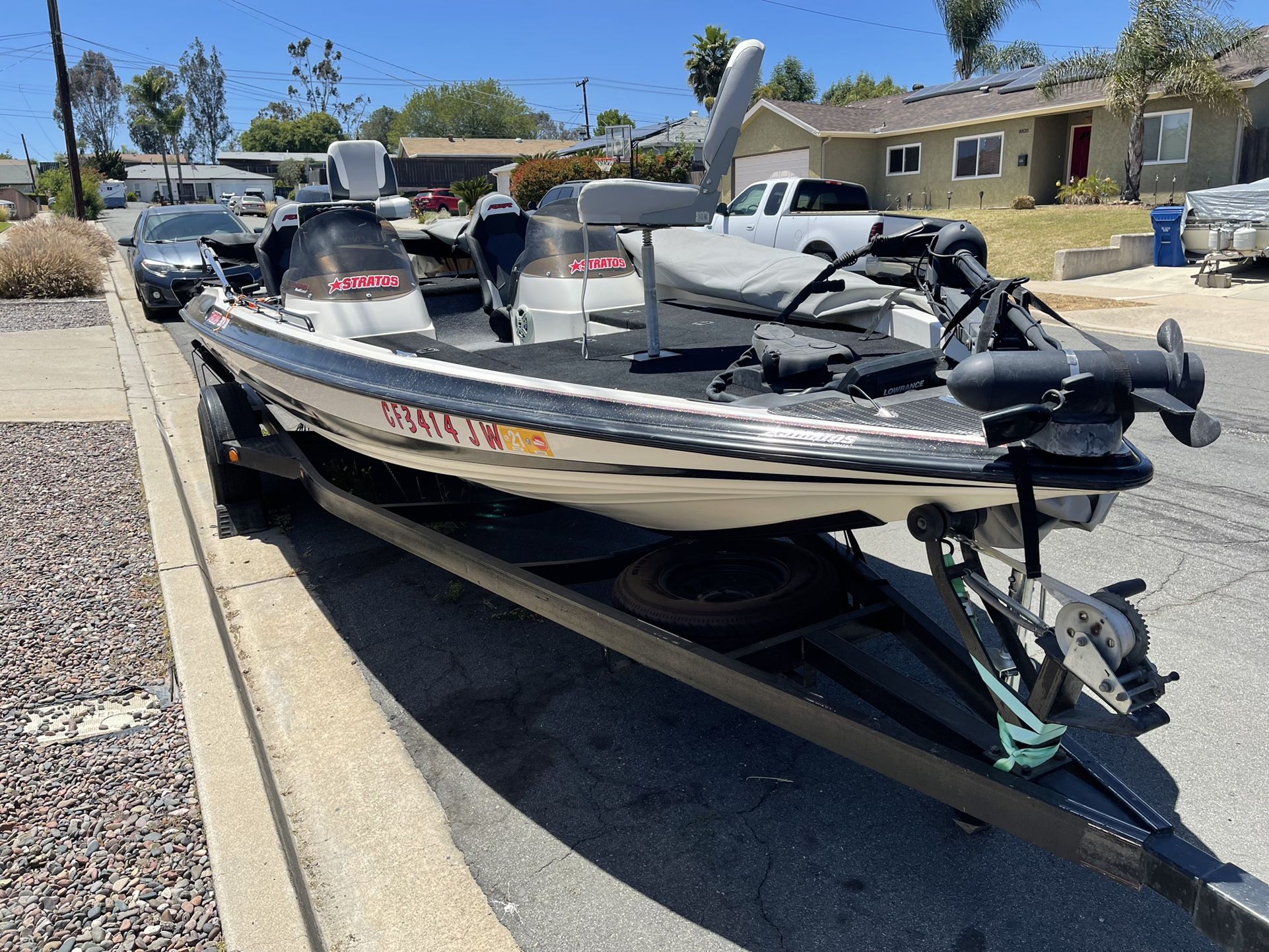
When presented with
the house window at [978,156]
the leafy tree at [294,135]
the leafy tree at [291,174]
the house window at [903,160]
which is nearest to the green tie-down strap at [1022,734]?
the house window at [978,156]

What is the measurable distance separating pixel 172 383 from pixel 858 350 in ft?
25.5

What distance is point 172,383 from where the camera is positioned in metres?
9.12

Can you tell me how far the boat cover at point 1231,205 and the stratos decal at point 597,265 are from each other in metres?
14.2

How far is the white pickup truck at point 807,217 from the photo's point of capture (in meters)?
14.5

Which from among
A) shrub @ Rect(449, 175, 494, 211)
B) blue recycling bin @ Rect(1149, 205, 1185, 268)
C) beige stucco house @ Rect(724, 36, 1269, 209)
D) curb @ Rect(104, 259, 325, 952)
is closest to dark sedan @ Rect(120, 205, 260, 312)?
curb @ Rect(104, 259, 325, 952)

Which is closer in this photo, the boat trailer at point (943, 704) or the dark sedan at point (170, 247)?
the boat trailer at point (943, 704)

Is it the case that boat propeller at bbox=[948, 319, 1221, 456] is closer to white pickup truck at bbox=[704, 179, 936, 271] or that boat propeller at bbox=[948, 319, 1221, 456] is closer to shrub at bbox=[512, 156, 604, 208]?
white pickup truck at bbox=[704, 179, 936, 271]

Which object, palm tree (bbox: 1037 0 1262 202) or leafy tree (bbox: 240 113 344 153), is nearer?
palm tree (bbox: 1037 0 1262 202)

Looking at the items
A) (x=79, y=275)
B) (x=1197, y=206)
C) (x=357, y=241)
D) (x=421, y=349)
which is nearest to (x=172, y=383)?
(x=357, y=241)

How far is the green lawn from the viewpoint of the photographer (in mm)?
17391

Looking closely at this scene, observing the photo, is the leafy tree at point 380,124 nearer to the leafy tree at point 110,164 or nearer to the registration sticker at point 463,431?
the leafy tree at point 110,164

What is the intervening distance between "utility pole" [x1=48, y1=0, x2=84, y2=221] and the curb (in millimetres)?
26487

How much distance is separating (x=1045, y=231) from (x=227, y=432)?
1916 centimetres

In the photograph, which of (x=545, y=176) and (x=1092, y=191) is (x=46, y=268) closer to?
(x=545, y=176)
